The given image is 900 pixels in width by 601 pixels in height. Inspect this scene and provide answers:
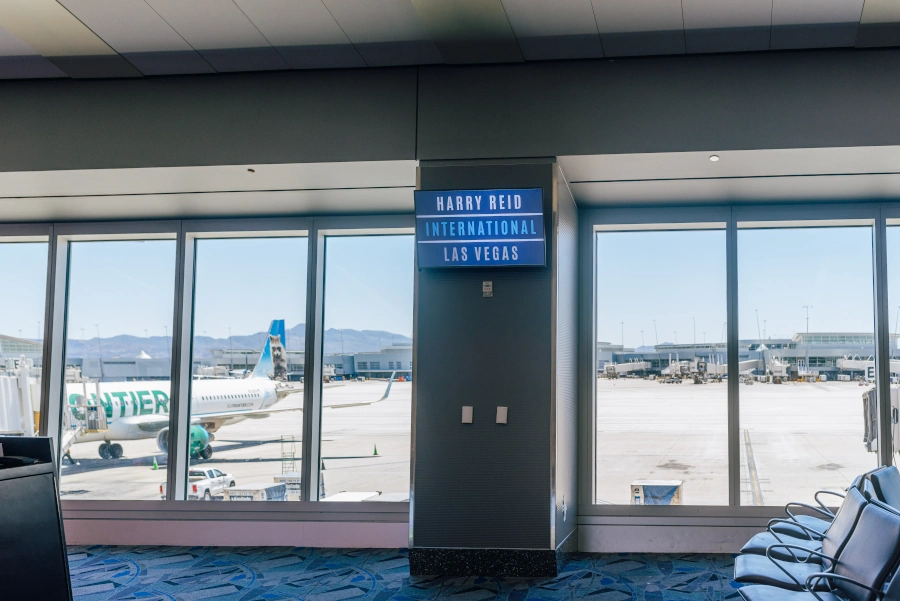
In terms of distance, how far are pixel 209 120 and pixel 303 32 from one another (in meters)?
1.01

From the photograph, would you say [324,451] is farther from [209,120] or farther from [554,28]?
[554,28]

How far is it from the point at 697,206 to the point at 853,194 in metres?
1.10

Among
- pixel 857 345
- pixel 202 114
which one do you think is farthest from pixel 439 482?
pixel 857 345

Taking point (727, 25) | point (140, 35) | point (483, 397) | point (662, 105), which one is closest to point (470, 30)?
point (662, 105)

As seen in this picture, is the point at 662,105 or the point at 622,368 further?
the point at 622,368

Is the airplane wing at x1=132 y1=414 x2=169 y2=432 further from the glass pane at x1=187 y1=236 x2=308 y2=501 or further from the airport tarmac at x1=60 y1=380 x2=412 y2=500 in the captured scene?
the glass pane at x1=187 y1=236 x2=308 y2=501

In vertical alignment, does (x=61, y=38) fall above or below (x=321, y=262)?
above

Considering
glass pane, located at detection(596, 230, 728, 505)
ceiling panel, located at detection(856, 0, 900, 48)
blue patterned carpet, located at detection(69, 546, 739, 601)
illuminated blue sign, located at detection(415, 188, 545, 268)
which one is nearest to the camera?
ceiling panel, located at detection(856, 0, 900, 48)

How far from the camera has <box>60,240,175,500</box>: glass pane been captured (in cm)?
618

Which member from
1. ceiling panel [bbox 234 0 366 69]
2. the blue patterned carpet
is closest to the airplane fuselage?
the blue patterned carpet

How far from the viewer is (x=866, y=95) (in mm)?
4500

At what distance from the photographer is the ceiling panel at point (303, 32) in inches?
165

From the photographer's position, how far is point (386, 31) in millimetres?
4469

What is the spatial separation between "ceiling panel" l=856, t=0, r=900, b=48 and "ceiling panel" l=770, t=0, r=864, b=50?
40 millimetres
